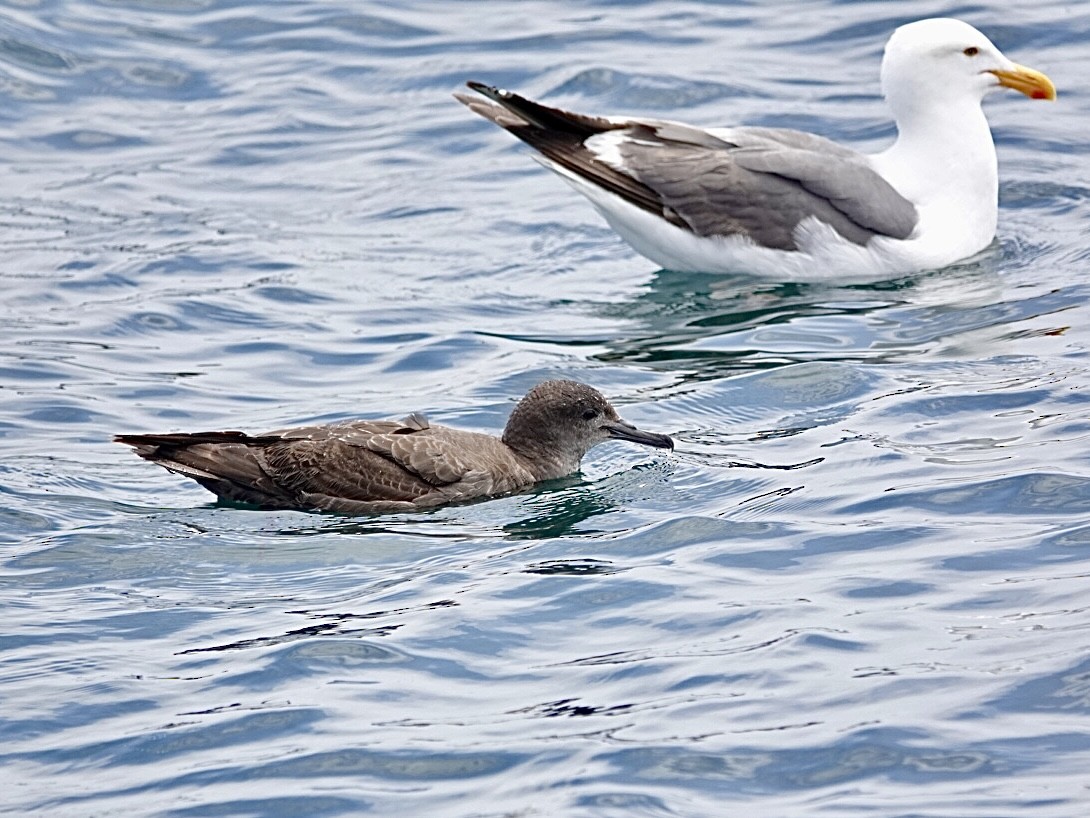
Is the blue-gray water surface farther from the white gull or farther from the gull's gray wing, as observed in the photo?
the gull's gray wing

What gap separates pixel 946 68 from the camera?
492 inches

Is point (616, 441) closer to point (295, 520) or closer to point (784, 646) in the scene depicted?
point (295, 520)

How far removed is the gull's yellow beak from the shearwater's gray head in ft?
15.3

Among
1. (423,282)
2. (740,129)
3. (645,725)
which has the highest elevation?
(740,129)

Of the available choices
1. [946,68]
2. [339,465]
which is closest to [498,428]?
[339,465]

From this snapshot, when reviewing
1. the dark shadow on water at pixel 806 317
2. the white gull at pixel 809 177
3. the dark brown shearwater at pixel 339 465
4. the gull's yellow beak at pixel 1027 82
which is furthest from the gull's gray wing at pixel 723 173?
the dark brown shearwater at pixel 339 465

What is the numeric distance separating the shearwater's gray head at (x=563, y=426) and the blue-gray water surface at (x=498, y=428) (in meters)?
0.20

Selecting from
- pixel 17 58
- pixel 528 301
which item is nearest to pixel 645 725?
pixel 528 301

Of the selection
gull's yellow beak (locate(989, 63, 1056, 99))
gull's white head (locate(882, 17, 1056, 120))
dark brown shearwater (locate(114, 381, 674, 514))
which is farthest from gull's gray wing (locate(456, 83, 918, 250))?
→ dark brown shearwater (locate(114, 381, 674, 514))

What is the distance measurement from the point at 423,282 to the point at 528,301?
0.79m

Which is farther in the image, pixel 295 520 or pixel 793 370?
pixel 793 370

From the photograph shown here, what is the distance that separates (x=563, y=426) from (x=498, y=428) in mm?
1009

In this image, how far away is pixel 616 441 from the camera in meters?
10.2

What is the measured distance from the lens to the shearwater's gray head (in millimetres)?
9188
